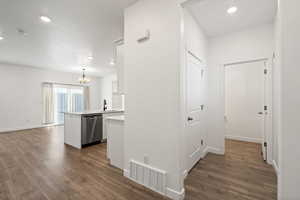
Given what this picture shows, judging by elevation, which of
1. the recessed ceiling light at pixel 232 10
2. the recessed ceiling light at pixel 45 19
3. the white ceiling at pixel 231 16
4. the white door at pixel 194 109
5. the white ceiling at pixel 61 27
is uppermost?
the white ceiling at pixel 61 27

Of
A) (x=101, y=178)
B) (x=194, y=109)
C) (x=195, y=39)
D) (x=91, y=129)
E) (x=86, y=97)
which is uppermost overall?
(x=195, y=39)

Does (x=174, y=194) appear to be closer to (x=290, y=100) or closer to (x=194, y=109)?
(x=194, y=109)

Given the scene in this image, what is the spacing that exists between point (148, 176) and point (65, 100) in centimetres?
734

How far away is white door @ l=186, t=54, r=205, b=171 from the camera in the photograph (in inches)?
89.1

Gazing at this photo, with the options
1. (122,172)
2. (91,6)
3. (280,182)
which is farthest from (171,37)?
(122,172)

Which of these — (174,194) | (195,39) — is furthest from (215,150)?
(195,39)

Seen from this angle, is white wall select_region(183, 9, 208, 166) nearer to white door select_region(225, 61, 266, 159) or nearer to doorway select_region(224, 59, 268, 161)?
doorway select_region(224, 59, 268, 161)

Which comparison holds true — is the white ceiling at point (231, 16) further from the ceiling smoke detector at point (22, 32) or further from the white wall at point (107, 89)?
the white wall at point (107, 89)

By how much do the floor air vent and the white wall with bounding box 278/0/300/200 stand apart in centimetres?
120

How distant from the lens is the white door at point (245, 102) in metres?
3.89

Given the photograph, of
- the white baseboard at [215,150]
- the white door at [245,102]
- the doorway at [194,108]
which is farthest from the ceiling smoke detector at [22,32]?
the white door at [245,102]

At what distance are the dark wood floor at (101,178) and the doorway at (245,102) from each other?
106 centimetres

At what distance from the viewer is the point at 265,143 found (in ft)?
8.95

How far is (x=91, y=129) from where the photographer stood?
382cm
